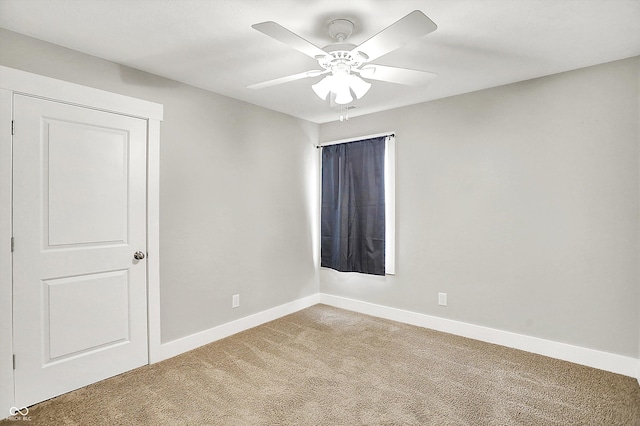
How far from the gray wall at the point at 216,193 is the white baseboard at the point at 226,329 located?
0.20ft

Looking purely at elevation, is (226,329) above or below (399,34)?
below

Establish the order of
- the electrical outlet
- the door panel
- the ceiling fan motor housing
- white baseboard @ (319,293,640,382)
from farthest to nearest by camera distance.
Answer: the electrical outlet → white baseboard @ (319,293,640,382) → the door panel → the ceiling fan motor housing

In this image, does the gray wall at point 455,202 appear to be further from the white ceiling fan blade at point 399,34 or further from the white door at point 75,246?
the white ceiling fan blade at point 399,34

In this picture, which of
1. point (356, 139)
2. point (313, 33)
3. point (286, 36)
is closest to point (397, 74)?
point (313, 33)

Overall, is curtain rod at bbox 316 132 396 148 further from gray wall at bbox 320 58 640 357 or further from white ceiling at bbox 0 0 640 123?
white ceiling at bbox 0 0 640 123

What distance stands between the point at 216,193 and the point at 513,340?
3.08 metres

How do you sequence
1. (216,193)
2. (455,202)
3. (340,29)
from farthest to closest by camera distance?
(455,202) → (216,193) → (340,29)

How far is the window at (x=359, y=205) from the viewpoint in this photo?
384 cm

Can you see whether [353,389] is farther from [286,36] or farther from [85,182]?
[85,182]

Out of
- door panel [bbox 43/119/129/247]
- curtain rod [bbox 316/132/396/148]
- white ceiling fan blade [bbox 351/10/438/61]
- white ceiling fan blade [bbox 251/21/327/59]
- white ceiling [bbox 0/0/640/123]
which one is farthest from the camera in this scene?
curtain rod [bbox 316/132/396/148]

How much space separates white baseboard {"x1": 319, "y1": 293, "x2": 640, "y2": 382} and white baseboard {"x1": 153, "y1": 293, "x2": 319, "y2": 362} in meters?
0.63

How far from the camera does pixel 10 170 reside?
2.10 metres

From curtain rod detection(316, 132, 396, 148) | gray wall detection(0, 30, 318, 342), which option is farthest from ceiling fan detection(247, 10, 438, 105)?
curtain rod detection(316, 132, 396, 148)

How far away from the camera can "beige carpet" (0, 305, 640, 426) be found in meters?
2.05
